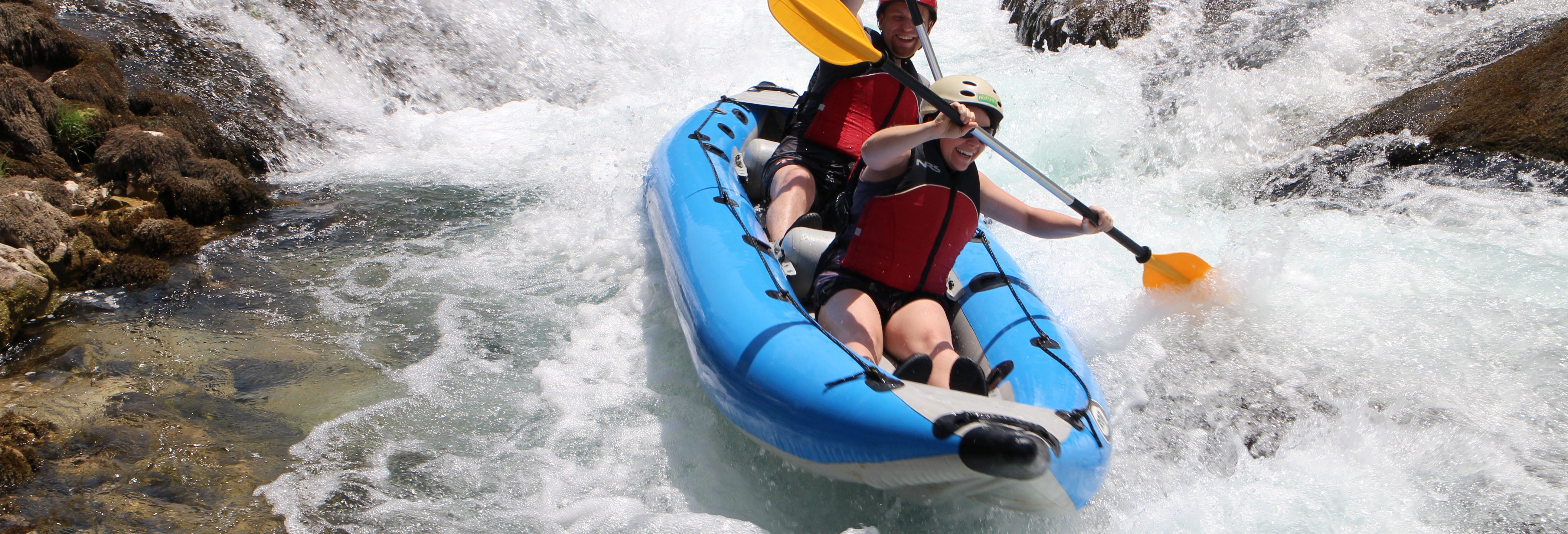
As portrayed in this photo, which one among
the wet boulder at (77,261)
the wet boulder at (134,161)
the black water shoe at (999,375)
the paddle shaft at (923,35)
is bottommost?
the wet boulder at (77,261)

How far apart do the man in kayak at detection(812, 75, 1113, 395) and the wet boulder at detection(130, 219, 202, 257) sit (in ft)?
10.2

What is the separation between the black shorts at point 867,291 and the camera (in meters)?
2.81

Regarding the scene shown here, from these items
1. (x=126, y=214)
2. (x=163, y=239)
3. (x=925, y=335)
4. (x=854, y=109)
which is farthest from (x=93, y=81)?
(x=925, y=335)

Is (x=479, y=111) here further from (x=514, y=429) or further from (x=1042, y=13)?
(x=1042, y=13)

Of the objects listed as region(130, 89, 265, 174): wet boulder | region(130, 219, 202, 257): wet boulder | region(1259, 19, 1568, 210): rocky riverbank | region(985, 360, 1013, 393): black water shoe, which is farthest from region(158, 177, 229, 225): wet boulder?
region(1259, 19, 1568, 210): rocky riverbank

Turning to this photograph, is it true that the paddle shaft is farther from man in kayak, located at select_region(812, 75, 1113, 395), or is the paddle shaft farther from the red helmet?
man in kayak, located at select_region(812, 75, 1113, 395)

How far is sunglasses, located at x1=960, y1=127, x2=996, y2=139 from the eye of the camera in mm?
2527

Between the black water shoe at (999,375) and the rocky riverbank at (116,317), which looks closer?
the rocky riverbank at (116,317)

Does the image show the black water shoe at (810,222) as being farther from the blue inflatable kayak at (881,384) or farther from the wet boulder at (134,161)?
the wet boulder at (134,161)

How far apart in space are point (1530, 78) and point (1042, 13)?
407cm

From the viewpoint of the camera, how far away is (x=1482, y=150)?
4355mm

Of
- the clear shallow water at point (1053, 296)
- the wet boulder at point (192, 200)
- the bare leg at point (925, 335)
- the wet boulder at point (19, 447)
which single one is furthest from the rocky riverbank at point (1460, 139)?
the wet boulder at point (192, 200)

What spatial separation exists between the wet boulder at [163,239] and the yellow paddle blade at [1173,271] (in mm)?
4253

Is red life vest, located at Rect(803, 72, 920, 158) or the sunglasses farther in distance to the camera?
red life vest, located at Rect(803, 72, 920, 158)
